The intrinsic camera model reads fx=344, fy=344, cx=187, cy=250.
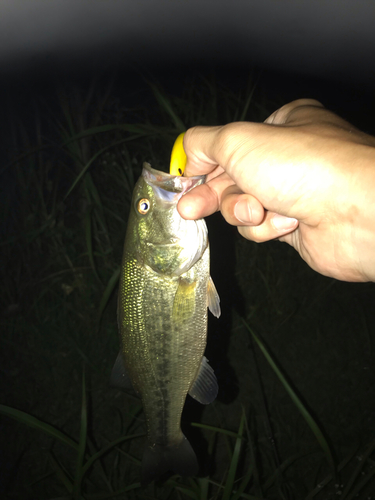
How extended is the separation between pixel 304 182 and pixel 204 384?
83 centimetres

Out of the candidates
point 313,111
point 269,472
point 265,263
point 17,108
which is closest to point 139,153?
point 17,108

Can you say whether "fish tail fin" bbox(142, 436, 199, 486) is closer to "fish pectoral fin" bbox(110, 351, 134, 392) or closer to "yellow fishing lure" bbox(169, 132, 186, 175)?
"fish pectoral fin" bbox(110, 351, 134, 392)

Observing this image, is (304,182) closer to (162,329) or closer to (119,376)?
(162,329)

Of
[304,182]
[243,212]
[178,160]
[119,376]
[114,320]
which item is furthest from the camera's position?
[114,320]

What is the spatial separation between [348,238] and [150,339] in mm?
793

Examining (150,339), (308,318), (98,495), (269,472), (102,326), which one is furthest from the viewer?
(308,318)

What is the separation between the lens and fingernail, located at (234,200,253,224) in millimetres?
1157

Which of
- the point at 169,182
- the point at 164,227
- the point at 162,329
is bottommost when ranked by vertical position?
the point at 162,329

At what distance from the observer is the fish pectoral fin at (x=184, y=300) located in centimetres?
124

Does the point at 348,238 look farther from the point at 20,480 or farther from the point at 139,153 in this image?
the point at 20,480

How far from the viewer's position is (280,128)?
1047 mm

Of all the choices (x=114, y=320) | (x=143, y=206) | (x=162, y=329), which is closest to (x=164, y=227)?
(x=143, y=206)

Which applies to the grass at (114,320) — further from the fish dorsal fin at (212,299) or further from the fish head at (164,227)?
the fish dorsal fin at (212,299)

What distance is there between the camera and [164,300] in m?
1.26
